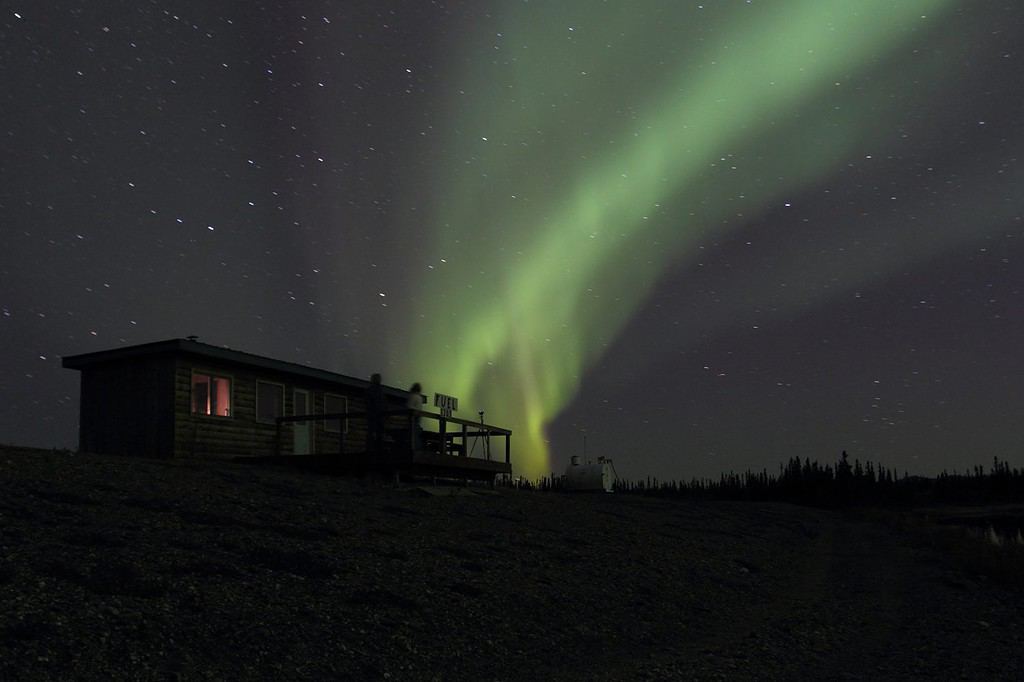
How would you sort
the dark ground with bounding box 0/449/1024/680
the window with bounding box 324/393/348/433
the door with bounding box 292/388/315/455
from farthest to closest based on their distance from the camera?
the window with bounding box 324/393/348/433, the door with bounding box 292/388/315/455, the dark ground with bounding box 0/449/1024/680

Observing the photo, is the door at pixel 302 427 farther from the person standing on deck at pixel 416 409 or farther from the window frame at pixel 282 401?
the person standing on deck at pixel 416 409

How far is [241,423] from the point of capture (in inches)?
1030

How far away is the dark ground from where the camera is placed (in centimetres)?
765

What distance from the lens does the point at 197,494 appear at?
14141 millimetres

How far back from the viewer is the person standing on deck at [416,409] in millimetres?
22811

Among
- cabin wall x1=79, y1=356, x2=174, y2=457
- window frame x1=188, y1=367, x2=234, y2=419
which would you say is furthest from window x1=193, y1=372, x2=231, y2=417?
cabin wall x1=79, y1=356, x2=174, y2=457

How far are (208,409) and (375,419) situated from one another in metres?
5.58

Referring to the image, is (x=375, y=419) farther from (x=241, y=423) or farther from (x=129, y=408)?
(x=129, y=408)

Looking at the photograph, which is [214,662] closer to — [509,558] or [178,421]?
[509,558]

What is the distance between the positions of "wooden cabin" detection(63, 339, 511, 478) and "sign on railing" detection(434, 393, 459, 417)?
0.26 m

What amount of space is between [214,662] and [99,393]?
835 inches

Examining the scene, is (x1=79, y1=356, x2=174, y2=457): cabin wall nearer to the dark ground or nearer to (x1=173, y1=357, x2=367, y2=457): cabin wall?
(x1=173, y1=357, x2=367, y2=457): cabin wall

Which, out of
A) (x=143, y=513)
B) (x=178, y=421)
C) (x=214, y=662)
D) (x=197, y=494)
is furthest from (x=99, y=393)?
(x=214, y=662)

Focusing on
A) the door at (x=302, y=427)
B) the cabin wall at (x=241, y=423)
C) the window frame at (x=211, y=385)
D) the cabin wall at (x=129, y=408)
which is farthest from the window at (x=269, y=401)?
the cabin wall at (x=129, y=408)
